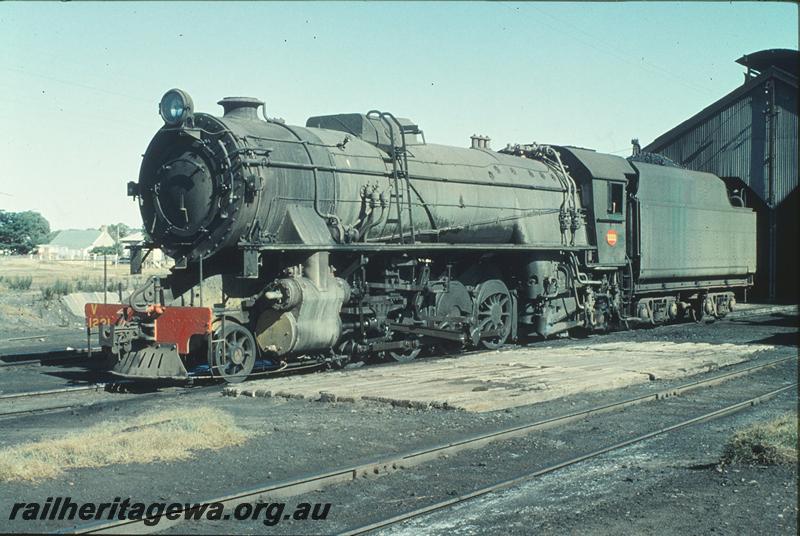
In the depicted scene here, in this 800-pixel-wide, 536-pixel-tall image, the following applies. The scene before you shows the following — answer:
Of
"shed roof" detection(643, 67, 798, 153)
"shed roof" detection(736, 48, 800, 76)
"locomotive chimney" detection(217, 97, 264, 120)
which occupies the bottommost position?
"locomotive chimney" detection(217, 97, 264, 120)

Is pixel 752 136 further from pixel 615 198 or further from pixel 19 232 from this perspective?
pixel 19 232

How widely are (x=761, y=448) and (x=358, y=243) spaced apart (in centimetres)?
730

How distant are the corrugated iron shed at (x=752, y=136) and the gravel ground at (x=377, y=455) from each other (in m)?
23.0

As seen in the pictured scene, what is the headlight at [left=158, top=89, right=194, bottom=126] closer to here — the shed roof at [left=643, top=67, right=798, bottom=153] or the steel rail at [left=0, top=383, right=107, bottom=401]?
the steel rail at [left=0, top=383, right=107, bottom=401]

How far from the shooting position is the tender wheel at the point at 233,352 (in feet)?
38.2

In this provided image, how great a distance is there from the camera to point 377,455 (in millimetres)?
7734

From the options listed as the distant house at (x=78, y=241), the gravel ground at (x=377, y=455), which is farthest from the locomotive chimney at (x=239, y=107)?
the distant house at (x=78, y=241)

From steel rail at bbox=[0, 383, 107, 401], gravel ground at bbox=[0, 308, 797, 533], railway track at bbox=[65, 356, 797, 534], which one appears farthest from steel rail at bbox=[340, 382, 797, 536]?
steel rail at bbox=[0, 383, 107, 401]

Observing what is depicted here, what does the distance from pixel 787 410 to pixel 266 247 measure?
712cm

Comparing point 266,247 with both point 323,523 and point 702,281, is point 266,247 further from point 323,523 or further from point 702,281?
point 702,281

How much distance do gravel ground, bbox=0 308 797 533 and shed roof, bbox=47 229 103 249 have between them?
12566 cm

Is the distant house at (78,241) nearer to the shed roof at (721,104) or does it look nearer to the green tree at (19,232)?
the green tree at (19,232)

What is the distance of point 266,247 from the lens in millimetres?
11766

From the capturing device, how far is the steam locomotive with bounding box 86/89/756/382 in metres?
11.9
